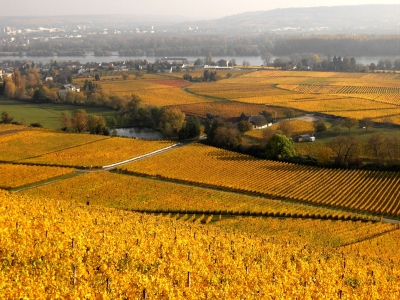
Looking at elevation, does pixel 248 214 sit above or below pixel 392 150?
below

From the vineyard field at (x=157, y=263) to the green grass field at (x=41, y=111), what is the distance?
150 feet

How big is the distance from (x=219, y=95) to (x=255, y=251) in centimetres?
7003

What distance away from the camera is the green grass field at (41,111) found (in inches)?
2566

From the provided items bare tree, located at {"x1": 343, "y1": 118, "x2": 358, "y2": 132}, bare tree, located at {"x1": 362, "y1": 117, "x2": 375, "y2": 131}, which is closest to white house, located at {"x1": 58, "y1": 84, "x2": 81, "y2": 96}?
bare tree, located at {"x1": 343, "y1": 118, "x2": 358, "y2": 132}

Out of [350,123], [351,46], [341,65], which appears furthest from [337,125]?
[351,46]

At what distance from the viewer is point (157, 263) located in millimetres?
14383

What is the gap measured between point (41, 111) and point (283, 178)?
47.5 m

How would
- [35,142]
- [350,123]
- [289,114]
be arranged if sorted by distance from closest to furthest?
[35,142] < [350,123] < [289,114]

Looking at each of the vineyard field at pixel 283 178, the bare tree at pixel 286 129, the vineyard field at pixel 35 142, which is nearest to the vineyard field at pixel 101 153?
the vineyard field at pixel 35 142

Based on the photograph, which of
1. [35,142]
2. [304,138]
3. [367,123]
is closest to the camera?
[35,142]

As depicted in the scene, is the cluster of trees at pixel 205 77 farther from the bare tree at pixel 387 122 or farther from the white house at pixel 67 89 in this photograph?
the bare tree at pixel 387 122

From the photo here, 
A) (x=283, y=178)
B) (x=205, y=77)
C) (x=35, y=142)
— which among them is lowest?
(x=283, y=178)

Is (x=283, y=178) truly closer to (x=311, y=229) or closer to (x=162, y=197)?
(x=162, y=197)

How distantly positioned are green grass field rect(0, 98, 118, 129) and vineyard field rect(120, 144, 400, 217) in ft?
88.2
